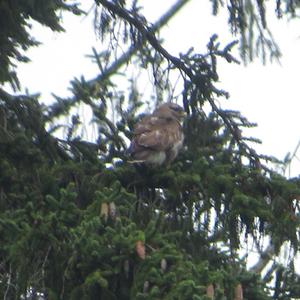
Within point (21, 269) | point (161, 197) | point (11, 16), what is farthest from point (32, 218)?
point (11, 16)

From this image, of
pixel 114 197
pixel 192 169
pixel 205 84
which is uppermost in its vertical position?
pixel 205 84

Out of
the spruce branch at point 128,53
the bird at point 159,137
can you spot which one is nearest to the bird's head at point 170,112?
the bird at point 159,137

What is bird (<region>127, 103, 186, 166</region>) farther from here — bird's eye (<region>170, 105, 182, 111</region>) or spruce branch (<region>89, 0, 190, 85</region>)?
spruce branch (<region>89, 0, 190, 85</region>)

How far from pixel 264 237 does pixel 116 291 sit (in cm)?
139

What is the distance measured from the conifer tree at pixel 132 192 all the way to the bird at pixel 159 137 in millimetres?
132

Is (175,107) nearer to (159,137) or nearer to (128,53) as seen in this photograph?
(128,53)

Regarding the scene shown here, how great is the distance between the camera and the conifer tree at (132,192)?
352 inches

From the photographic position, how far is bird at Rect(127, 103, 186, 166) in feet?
35.8

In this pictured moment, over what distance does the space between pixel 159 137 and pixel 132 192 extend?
1477mm

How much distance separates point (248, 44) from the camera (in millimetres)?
11375

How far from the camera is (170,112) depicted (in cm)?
1156

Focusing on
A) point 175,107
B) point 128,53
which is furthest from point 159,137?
point 128,53

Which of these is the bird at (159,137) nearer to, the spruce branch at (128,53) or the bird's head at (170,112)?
the bird's head at (170,112)

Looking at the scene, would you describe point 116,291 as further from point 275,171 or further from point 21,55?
point 21,55
